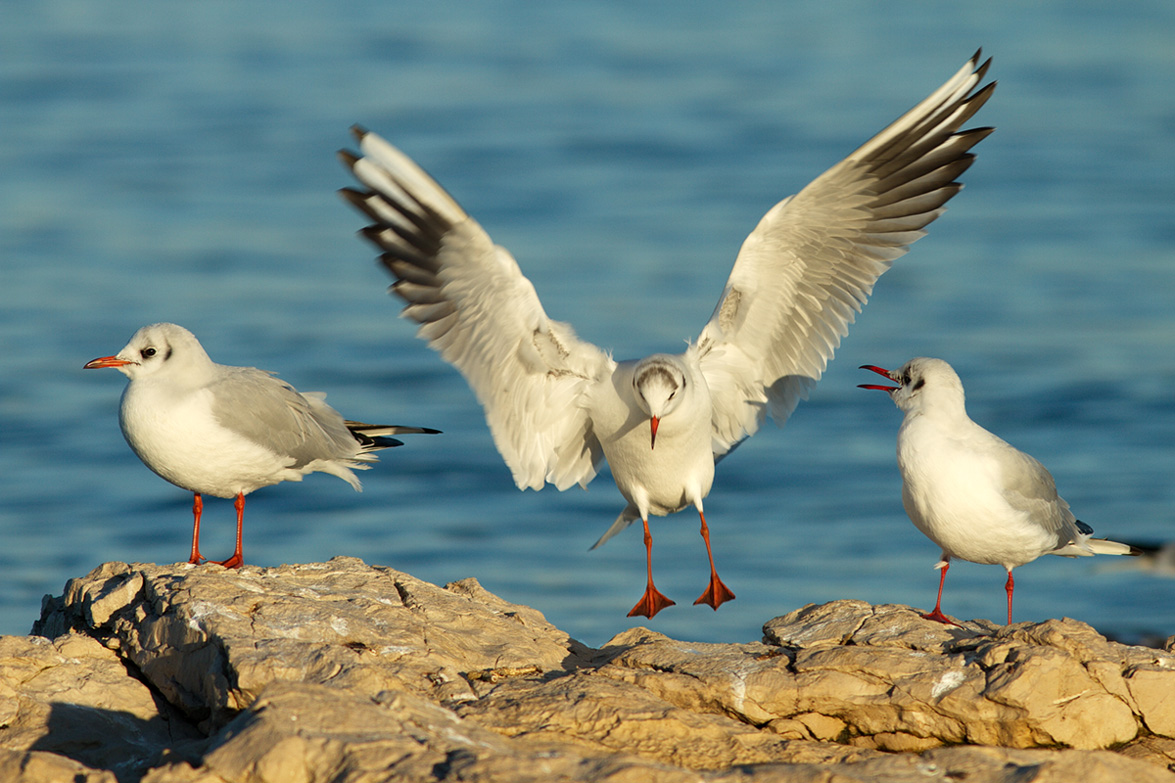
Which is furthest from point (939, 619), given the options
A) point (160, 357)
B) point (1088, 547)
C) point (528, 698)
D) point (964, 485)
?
point (160, 357)

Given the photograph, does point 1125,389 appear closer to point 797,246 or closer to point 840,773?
point 797,246

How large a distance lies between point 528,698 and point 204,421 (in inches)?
105

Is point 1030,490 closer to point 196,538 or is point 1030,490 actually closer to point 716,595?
point 716,595

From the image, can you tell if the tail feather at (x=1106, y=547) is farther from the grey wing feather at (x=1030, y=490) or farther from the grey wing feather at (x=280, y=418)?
the grey wing feather at (x=280, y=418)

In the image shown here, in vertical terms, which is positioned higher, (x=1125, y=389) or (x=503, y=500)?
(x=1125, y=389)

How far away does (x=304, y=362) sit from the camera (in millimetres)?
16203

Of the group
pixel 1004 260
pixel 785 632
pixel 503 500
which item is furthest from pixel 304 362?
pixel 785 632

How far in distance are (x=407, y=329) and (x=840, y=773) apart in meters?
14.3

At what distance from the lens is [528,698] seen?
478 centimetres

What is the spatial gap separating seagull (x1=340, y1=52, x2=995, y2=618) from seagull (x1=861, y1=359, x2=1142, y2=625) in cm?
95

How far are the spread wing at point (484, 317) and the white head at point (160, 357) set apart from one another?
42.4 inches

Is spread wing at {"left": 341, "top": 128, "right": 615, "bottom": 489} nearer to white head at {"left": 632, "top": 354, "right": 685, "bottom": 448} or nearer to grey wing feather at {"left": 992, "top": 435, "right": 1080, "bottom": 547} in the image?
white head at {"left": 632, "top": 354, "right": 685, "bottom": 448}

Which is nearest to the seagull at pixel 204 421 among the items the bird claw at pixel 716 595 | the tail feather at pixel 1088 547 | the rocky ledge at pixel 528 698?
the rocky ledge at pixel 528 698

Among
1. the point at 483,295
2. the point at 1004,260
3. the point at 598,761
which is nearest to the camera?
the point at 598,761
